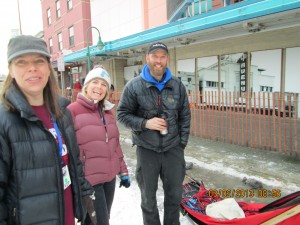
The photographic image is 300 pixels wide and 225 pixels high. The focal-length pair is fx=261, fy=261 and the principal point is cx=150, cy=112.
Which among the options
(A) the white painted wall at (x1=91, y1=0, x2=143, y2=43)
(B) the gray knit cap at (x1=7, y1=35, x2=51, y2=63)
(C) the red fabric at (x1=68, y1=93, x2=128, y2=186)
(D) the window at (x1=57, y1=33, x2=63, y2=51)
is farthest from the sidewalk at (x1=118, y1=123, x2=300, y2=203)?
(D) the window at (x1=57, y1=33, x2=63, y2=51)

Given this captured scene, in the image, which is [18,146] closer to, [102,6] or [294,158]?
[294,158]

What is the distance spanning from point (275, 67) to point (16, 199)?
347 inches

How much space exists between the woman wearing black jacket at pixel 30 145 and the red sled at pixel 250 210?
5.37 ft

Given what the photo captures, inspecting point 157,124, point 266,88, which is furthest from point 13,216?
point 266,88

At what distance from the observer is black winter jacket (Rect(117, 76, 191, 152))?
9.26 feet

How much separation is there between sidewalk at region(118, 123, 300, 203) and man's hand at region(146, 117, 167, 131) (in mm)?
2071

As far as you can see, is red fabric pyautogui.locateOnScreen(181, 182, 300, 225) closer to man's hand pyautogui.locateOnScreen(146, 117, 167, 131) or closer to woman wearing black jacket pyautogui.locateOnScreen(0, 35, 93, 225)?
man's hand pyautogui.locateOnScreen(146, 117, 167, 131)

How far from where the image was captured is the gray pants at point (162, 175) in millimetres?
2881

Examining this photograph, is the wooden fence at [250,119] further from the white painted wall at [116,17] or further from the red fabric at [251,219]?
the white painted wall at [116,17]

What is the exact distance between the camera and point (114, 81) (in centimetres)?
1755

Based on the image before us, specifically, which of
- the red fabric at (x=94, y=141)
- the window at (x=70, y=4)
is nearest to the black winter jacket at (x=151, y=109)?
the red fabric at (x=94, y=141)

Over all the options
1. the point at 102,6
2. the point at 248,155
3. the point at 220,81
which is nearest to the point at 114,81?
the point at 102,6

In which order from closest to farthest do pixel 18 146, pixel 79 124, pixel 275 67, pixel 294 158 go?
1. pixel 18 146
2. pixel 79 124
3. pixel 294 158
4. pixel 275 67
